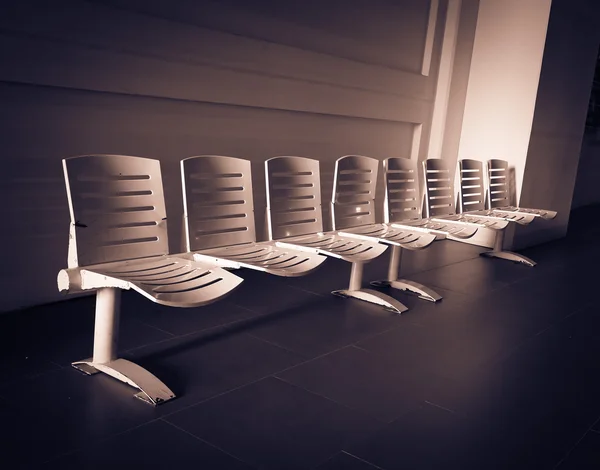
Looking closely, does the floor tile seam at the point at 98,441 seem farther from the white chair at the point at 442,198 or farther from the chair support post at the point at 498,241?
the chair support post at the point at 498,241

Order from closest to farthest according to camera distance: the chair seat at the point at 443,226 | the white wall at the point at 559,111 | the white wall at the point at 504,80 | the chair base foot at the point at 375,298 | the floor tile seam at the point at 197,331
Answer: the floor tile seam at the point at 197,331, the chair base foot at the point at 375,298, the chair seat at the point at 443,226, the white wall at the point at 504,80, the white wall at the point at 559,111

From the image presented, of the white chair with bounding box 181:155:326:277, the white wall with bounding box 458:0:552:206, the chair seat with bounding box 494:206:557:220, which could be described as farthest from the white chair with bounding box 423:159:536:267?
the white chair with bounding box 181:155:326:277

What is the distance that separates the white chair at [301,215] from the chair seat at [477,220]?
124cm

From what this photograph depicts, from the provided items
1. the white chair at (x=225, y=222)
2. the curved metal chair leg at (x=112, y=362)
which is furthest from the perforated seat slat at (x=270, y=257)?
the curved metal chair leg at (x=112, y=362)

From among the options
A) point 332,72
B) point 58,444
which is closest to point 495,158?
point 332,72

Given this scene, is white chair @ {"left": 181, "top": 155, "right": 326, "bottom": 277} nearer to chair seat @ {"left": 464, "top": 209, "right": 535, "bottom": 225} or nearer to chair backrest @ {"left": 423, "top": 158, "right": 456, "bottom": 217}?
chair backrest @ {"left": 423, "top": 158, "right": 456, "bottom": 217}

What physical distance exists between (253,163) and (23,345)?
7.72ft

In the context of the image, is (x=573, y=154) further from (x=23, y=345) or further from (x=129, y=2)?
(x=23, y=345)

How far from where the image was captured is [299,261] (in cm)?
328

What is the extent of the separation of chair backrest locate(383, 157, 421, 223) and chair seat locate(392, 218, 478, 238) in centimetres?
7

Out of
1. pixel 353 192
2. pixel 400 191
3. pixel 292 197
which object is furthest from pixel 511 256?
pixel 292 197

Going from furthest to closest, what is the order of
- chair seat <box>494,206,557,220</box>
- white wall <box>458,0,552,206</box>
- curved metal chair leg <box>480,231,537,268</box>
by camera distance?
white wall <box>458,0,552,206</box>, curved metal chair leg <box>480,231,537,268</box>, chair seat <box>494,206,557,220</box>

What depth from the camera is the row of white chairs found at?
2662mm

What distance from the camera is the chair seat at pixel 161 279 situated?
2.48m
